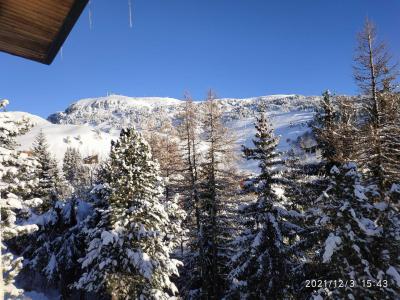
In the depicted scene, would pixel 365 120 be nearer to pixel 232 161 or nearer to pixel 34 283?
pixel 232 161

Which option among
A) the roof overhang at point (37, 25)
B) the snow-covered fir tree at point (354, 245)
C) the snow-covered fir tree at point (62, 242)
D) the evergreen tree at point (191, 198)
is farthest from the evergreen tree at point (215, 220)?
the roof overhang at point (37, 25)

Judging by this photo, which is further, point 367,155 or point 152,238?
point 152,238

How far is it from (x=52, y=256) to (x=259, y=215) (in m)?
14.2

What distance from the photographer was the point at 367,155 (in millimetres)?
15930

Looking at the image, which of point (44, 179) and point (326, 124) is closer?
point (326, 124)

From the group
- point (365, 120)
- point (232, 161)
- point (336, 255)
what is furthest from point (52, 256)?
point (365, 120)

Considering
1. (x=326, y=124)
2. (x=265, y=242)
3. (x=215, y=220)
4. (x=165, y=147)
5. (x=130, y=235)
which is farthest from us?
(x=165, y=147)

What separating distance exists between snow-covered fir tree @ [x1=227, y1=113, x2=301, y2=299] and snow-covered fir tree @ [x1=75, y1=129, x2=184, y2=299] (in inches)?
148

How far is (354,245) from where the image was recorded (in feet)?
38.7

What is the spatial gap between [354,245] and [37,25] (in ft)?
Result: 38.5

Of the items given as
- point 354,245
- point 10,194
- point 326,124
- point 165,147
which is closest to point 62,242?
point 10,194

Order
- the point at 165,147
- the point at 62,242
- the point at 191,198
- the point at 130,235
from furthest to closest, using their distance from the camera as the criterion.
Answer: the point at 165,147, the point at 191,198, the point at 62,242, the point at 130,235

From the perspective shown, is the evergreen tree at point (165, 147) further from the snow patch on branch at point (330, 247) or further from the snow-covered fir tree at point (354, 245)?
the snow patch on branch at point (330, 247)

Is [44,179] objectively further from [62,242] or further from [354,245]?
[354,245]
